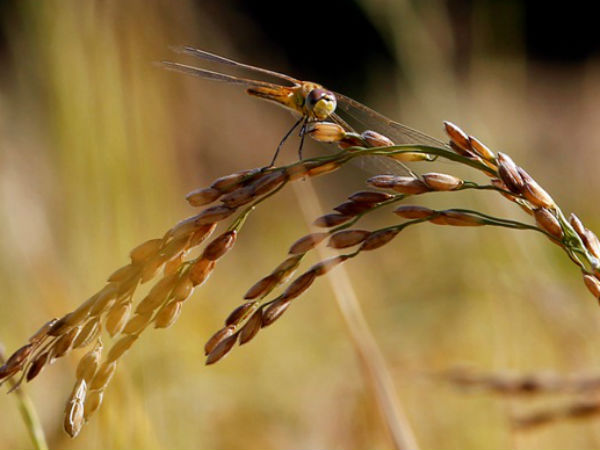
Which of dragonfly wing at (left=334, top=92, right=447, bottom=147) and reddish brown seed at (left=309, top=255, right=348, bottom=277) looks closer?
reddish brown seed at (left=309, top=255, right=348, bottom=277)

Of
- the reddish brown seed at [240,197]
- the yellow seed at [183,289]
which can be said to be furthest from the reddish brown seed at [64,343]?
the reddish brown seed at [240,197]

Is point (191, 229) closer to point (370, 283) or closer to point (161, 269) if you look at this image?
point (161, 269)

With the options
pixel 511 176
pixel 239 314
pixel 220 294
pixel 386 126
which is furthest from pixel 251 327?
pixel 220 294

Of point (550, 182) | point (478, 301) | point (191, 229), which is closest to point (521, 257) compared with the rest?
point (478, 301)

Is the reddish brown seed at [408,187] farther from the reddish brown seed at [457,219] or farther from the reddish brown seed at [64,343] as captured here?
the reddish brown seed at [64,343]

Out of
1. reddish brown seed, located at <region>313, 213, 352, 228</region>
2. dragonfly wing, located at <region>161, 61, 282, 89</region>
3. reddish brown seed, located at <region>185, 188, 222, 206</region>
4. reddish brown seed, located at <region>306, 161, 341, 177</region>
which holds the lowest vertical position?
reddish brown seed, located at <region>313, 213, 352, 228</region>

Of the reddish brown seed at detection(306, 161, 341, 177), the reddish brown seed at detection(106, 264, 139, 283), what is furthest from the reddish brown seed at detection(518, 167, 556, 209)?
the reddish brown seed at detection(106, 264, 139, 283)

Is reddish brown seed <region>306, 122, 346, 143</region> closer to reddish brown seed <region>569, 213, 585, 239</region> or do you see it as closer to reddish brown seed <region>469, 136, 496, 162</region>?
reddish brown seed <region>469, 136, 496, 162</region>
